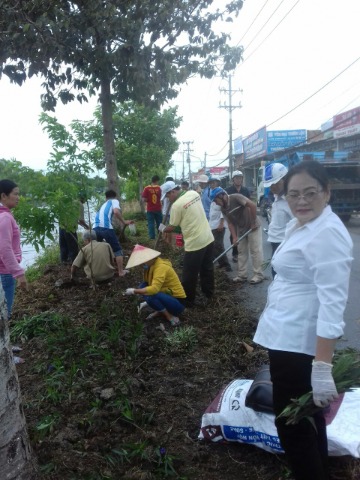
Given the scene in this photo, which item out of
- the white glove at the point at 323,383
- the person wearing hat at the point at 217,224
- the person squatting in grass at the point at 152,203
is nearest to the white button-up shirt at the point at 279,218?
the person wearing hat at the point at 217,224

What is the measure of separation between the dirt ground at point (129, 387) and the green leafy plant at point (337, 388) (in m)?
0.45

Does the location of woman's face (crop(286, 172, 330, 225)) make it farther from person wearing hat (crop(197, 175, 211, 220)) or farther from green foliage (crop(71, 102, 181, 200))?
green foliage (crop(71, 102, 181, 200))

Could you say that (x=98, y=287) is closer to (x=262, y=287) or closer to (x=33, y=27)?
(x=262, y=287)

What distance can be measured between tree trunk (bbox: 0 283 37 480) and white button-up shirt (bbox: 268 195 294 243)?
340cm

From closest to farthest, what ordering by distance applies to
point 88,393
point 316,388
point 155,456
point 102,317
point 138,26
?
point 316,388
point 155,456
point 88,393
point 102,317
point 138,26

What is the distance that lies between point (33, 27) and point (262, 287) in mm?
5076

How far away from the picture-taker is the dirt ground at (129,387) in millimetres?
2493

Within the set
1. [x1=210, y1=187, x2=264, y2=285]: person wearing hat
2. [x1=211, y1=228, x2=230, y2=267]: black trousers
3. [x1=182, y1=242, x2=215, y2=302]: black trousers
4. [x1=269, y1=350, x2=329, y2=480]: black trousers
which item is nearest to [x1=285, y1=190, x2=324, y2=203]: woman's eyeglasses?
[x1=269, y1=350, x2=329, y2=480]: black trousers

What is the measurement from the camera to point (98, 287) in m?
6.34

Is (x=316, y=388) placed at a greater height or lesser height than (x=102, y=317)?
greater

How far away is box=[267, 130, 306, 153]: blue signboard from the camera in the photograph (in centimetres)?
3431

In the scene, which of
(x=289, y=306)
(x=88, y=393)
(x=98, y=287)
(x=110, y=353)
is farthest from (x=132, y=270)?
(x=289, y=306)

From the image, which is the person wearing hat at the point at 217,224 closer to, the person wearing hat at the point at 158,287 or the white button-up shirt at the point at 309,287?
the person wearing hat at the point at 158,287

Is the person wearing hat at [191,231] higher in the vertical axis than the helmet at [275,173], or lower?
lower
